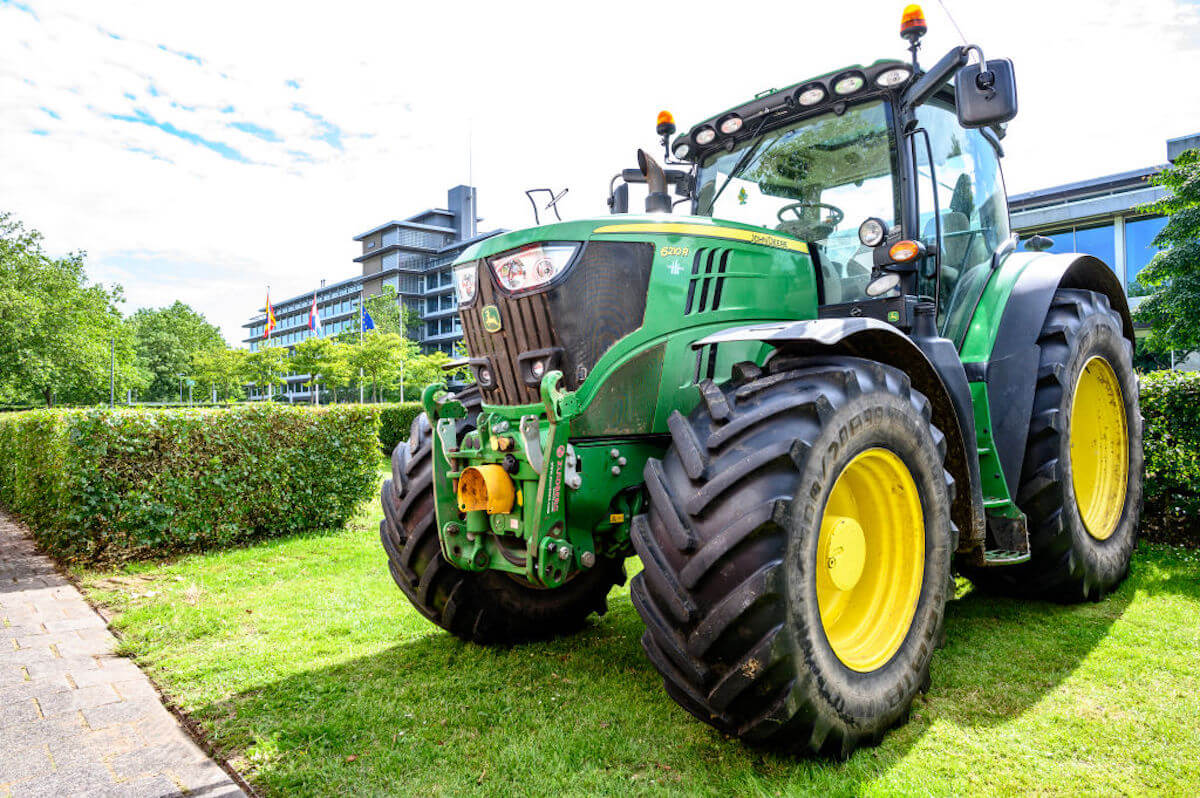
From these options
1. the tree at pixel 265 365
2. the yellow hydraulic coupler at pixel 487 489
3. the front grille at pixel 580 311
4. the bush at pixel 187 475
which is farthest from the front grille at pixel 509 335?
the tree at pixel 265 365

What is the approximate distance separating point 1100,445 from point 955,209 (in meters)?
1.90

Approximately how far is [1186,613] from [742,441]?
3.21 meters

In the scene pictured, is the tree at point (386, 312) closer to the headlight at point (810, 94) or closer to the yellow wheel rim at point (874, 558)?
the headlight at point (810, 94)

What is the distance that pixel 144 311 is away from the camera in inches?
2805

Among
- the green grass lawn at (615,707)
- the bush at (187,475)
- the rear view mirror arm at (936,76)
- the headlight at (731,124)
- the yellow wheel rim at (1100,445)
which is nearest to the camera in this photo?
the green grass lawn at (615,707)

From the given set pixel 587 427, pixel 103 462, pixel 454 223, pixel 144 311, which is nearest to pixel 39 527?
pixel 103 462

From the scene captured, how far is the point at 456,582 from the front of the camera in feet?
12.2

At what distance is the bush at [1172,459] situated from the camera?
5379 mm

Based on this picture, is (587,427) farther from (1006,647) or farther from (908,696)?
(1006,647)

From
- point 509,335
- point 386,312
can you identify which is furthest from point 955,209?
point 386,312

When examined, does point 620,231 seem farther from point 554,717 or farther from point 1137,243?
point 1137,243

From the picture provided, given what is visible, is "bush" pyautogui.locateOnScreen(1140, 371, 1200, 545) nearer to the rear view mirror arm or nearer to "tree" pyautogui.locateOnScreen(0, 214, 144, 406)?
the rear view mirror arm

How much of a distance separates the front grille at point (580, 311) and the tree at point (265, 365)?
49265 mm

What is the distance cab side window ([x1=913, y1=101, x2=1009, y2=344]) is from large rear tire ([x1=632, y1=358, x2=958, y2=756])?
132 centimetres
